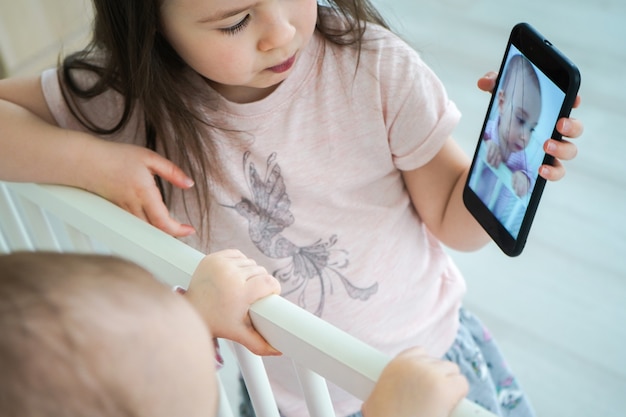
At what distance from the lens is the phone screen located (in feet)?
1.87

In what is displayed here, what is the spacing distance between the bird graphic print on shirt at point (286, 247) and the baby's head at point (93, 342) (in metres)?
0.34

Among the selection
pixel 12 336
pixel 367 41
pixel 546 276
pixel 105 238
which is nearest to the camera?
pixel 12 336

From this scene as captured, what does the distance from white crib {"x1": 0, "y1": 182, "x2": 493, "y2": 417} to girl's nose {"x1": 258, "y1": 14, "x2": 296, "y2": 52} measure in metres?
0.18

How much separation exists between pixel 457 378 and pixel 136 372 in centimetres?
19

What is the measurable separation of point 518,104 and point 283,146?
242 millimetres

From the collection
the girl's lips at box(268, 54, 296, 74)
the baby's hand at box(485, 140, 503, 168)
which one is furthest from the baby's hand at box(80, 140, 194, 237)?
the baby's hand at box(485, 140, 503, 168)

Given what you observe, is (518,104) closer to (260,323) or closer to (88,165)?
(260,323)

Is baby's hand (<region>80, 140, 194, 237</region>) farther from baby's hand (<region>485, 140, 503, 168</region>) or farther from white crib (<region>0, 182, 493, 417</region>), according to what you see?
baby's hand (<region>485, 140, 503, 168</region>)

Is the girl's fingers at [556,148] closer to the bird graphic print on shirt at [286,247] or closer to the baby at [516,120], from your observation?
the baby at [516,120]

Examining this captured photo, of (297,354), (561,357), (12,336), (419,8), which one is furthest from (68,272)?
(419,8)

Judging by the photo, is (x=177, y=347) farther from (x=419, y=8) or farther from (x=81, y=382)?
(x=419, y=8)

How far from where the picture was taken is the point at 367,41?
0.73m

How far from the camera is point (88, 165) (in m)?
0.68

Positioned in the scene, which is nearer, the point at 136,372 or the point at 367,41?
the point at 136,372
